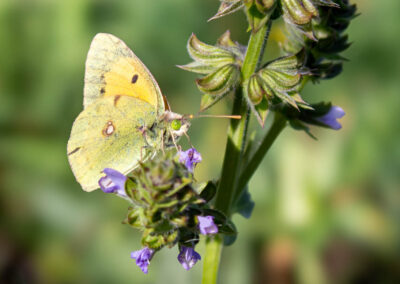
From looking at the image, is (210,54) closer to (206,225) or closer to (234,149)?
(234,149)

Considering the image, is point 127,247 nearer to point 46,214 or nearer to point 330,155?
point 46,214

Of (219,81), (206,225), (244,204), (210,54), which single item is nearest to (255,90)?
(219,81)

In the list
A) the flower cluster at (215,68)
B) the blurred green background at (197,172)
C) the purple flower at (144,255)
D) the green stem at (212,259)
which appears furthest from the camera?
the blurred green background at (197,172)

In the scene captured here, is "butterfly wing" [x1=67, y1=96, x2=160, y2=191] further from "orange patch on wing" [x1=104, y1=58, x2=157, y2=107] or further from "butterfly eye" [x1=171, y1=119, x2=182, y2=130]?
"butterfly eye" [x1=171, y1=119, x2=182, y2=130]

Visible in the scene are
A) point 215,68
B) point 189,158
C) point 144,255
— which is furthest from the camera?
point 215,68

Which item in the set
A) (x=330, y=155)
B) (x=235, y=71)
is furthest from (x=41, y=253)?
(x=235, y=71)

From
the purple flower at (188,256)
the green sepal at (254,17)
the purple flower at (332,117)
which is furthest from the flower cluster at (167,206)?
the purple flower at (332,117)

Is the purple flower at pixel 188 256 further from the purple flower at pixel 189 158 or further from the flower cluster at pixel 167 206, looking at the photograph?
the purple flower at pixel 189 158
